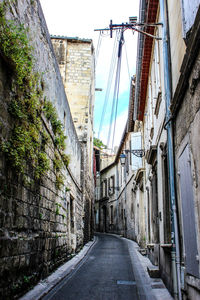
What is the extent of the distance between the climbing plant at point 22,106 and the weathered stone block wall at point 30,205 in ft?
0.39

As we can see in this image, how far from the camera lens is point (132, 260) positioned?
10.6 m

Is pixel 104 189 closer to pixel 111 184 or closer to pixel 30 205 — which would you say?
pixel 111 184

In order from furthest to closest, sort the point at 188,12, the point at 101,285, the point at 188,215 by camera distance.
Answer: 1. the point at 101,285
2. the point at 188,215
3. the point at 188,12

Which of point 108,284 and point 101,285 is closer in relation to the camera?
point 101,285

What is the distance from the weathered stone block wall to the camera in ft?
14.4

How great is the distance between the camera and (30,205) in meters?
5.64

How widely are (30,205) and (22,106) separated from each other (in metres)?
1.69

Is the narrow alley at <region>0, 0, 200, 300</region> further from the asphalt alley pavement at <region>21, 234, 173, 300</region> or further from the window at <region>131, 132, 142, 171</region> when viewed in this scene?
the window at <region>131, 132, 142, 171</region>

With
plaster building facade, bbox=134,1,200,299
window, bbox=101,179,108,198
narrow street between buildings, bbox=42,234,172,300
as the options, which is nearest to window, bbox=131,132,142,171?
narrow street between buildings, bbox=42,234,172,300

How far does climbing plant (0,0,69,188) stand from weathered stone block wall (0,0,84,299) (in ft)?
0.39

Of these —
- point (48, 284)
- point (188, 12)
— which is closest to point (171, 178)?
point (188, 12)

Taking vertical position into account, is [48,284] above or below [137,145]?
below

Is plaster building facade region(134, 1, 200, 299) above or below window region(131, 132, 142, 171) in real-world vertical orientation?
below

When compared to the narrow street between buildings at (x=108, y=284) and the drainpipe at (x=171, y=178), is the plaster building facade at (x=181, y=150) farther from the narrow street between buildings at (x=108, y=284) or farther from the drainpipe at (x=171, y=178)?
the narrow street between buildings at (x=108, y=284)
